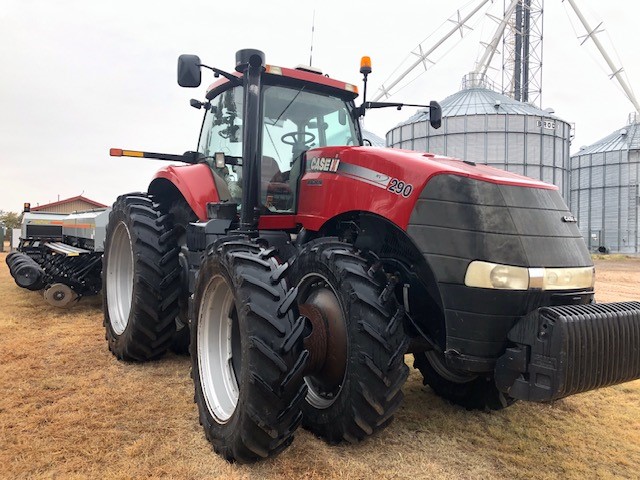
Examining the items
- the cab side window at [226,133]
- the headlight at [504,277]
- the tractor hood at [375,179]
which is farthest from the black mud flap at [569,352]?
the cab side window at [226,133]

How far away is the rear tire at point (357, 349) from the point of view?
276 cm

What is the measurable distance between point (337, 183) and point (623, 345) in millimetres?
1915

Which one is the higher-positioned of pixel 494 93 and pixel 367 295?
pixel 494 93

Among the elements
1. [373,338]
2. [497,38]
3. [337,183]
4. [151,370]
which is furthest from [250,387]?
[497,38]

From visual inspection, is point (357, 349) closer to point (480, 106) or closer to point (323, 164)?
point (323, 164)

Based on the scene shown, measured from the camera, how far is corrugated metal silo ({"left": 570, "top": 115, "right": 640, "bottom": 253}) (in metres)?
27.1

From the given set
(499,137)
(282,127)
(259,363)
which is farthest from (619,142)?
(259,363)

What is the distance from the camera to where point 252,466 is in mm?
2748

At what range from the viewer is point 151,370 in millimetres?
4477

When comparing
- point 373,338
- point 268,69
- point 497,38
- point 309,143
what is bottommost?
point 373,338

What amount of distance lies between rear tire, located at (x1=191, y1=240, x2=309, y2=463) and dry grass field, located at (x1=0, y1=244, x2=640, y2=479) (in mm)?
169

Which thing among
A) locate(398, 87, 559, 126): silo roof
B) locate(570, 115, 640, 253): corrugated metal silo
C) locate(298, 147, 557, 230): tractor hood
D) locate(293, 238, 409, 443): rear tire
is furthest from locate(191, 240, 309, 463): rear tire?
locate(570, 115, 640, 253): corrugated metal silo

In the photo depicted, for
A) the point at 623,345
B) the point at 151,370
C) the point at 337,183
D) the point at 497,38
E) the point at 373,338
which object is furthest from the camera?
the point at 497,38

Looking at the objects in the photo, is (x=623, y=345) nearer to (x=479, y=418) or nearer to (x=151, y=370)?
(x=479, y=418)
